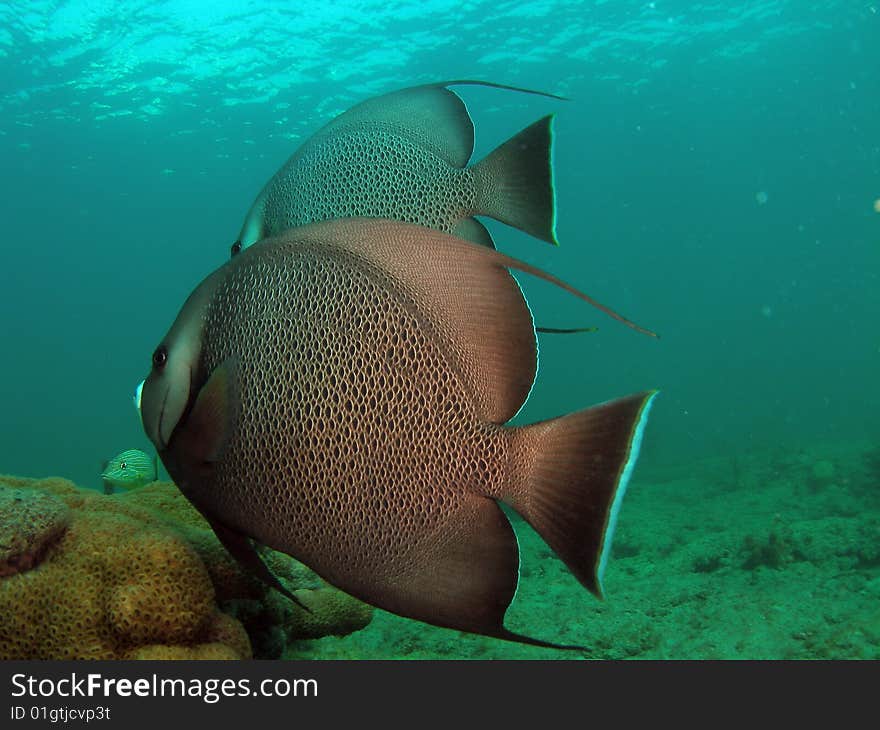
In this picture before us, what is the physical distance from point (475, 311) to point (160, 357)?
0.71 meters

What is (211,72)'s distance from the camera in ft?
98.3

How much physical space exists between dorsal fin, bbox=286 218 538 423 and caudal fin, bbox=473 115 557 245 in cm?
57

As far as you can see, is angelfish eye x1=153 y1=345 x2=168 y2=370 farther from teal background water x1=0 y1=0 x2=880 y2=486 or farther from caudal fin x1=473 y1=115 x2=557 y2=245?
teal background water x1=0 y1=0 x2=880 y2=486

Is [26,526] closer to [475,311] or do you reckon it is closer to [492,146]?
[475,311]

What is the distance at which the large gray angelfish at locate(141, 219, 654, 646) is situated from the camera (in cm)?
116

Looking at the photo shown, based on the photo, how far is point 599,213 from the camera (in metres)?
63.5

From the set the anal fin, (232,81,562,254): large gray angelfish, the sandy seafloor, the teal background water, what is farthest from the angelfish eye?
the teal background water

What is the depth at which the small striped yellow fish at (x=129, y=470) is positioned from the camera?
5.89 metres

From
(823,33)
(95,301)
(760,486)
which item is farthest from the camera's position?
(95,301)

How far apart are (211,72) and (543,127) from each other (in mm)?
33296

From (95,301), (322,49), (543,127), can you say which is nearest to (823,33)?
(322,49)

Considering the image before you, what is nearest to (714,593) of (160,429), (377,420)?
(377,420)

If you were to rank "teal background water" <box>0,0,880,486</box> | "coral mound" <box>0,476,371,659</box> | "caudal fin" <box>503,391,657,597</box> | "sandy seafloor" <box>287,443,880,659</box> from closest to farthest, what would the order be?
"caudal fin" <box>503,391,657,597</box>, "coral mound" <box>0,476,371,659</box>, "sandy seafloor" <box>287,443,880,659</box>, "teal background water" <box>0,0,880,486</box>
